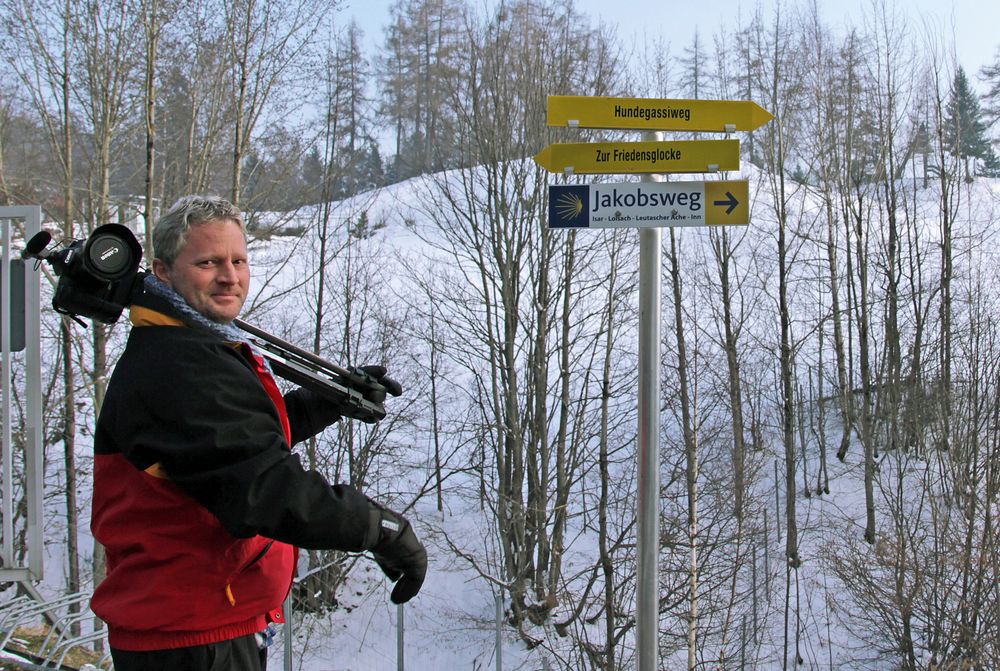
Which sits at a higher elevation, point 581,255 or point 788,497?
point 581,255

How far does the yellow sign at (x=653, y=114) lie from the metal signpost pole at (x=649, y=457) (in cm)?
8

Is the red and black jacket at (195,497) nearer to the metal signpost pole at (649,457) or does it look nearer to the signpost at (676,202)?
the metal signpost pole at (649,457)

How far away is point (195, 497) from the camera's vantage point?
4.94 ft

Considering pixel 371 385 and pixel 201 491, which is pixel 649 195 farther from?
pixel 201 491

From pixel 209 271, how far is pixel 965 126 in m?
31.4

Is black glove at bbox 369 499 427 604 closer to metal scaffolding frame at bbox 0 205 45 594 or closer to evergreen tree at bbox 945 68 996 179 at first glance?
metal scaffolding frame at bbox 0 205 45 594

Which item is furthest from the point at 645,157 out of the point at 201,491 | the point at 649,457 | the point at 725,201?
the point at 201,491

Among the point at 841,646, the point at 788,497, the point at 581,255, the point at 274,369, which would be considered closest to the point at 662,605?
the point at 841,646

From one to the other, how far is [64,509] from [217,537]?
20.7 metres

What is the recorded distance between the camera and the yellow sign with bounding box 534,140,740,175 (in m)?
2.75

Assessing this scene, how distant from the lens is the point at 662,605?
11.0 m

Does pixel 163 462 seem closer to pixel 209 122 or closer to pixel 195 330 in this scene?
pixel 195 330

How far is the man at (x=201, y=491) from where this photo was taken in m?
1.47

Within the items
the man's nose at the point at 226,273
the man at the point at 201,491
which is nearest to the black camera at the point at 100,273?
the man at the point at 201,491
